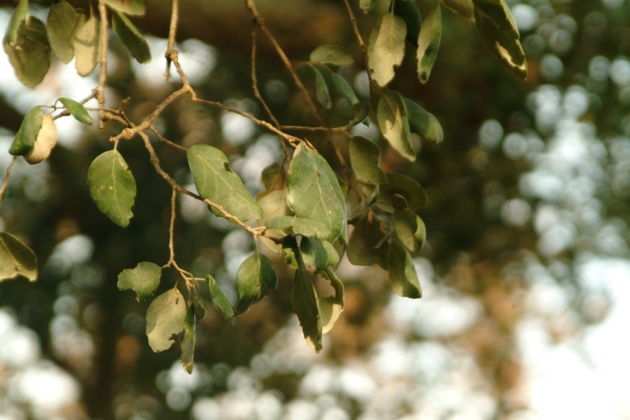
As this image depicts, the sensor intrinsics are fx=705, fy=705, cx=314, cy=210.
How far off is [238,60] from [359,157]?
2321 millimetres

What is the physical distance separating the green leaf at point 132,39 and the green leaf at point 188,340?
0.38 meters

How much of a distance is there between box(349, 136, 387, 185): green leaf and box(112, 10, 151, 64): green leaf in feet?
0.98

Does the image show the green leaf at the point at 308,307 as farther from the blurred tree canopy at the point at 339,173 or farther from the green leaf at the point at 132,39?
the blurred tree canopy at the point at 339,173

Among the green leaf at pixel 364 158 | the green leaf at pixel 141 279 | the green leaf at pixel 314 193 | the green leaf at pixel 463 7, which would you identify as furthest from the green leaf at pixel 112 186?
the green leaf at pixel 463 7

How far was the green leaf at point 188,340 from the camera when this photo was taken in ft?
2.17

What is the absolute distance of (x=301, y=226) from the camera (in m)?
0.58

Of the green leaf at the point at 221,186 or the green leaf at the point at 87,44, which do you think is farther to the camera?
the green leaf at the point at 87,44

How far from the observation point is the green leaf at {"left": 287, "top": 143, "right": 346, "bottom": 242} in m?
0.62

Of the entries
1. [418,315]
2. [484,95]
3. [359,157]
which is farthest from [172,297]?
[418,315]

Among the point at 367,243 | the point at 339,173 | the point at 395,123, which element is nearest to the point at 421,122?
the point at 395,123

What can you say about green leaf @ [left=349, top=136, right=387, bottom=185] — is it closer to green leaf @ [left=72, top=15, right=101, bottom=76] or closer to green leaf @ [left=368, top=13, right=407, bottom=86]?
green leaf @ [left=368, top=13, right=407, bottom=86]

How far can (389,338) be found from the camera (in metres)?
3.57

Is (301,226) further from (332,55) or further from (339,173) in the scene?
(339,173)

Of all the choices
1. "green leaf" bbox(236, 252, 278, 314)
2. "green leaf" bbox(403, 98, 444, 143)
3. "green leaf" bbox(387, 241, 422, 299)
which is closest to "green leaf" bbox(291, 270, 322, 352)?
"green leaf" bbox(236, 252, 278, 314)
